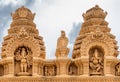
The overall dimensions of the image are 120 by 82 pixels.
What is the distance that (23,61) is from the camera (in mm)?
26578

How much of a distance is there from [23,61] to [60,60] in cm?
224

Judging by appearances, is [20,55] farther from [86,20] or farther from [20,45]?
[86,20]

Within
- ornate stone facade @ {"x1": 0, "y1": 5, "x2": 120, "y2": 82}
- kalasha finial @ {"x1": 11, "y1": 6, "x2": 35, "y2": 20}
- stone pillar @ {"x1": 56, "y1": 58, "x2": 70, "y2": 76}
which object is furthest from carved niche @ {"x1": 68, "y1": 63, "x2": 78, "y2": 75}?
kalasha finial @ {"x1": 11, "y1": 6, "x2": 35, "y2": 20}

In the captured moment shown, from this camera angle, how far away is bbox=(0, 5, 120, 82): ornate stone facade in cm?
2630

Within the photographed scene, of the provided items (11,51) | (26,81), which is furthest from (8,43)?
(26,81)

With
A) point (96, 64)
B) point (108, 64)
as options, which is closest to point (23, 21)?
point (96, 64)

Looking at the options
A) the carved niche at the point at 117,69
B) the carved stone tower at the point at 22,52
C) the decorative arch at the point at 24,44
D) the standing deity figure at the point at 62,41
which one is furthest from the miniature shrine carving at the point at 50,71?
the carved niche at the point at 117,69

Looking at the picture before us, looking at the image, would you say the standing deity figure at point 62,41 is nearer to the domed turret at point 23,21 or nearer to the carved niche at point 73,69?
the carved niche at point 73,69

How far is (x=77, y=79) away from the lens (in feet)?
86.1

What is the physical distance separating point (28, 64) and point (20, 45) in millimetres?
1271

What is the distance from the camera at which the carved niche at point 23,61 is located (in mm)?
26578

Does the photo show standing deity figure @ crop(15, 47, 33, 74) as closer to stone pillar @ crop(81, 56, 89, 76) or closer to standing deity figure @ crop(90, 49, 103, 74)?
stone pillar @ crop(81, 56, 89, 76)

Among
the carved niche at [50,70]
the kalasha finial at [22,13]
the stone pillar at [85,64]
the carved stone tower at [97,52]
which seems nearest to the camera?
the stone pillar at [85,64]

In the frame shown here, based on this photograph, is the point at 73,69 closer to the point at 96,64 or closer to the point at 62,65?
the point at 62,65
